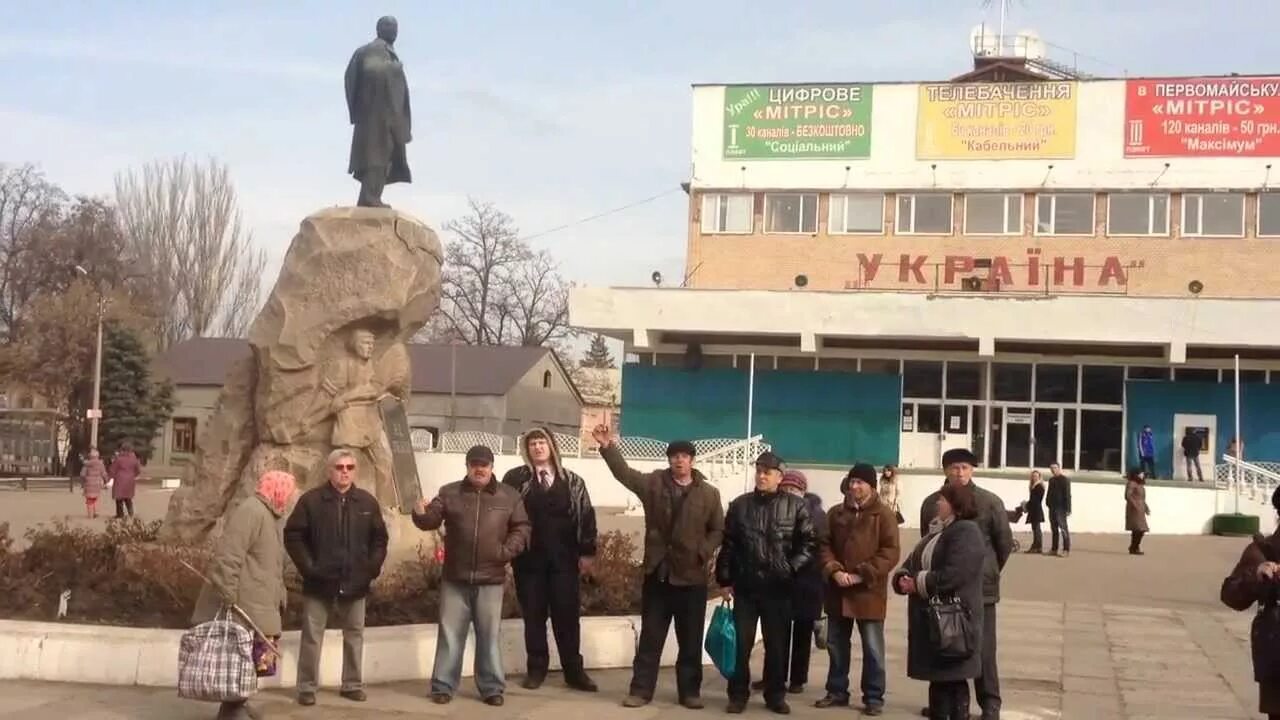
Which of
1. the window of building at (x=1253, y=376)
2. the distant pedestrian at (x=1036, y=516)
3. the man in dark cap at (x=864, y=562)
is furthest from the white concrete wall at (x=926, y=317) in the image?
the man in dark cap at (x=864, y=562)

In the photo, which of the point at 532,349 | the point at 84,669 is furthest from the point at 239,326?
the point at 84,669

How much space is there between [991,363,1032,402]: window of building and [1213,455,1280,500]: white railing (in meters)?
7.93

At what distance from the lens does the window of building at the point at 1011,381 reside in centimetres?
3878

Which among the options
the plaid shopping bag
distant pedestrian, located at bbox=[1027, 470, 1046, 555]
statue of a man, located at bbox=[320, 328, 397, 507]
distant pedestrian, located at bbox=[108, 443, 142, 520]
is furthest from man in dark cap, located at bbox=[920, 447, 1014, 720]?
distant pedestrian, located at bbox=[108, 443, 142, 520]

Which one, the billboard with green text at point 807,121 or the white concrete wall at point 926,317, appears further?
the billboard with green text at point 807,121

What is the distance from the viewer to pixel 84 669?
9.34 meters

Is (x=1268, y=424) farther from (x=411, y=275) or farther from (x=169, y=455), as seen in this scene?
(x=169, y=455)

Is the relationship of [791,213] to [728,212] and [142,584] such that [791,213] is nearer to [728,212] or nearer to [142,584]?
[728,212]

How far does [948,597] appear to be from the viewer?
766 centimetres

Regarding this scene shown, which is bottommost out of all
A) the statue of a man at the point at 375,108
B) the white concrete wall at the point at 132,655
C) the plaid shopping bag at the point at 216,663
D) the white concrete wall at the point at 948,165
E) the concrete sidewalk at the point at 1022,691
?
the concrete sidewalk at the point at 1022,691

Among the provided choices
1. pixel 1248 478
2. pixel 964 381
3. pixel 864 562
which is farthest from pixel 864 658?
pixel 964 381

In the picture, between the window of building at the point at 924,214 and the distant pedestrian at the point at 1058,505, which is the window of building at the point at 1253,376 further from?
the distant pedestrian at the point at 1058,505

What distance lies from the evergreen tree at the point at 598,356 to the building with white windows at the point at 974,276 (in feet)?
183

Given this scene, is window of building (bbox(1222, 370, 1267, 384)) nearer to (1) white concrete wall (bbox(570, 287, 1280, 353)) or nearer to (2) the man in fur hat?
(1) white concrete wall (bbox(570, 287, 1280, 353))
